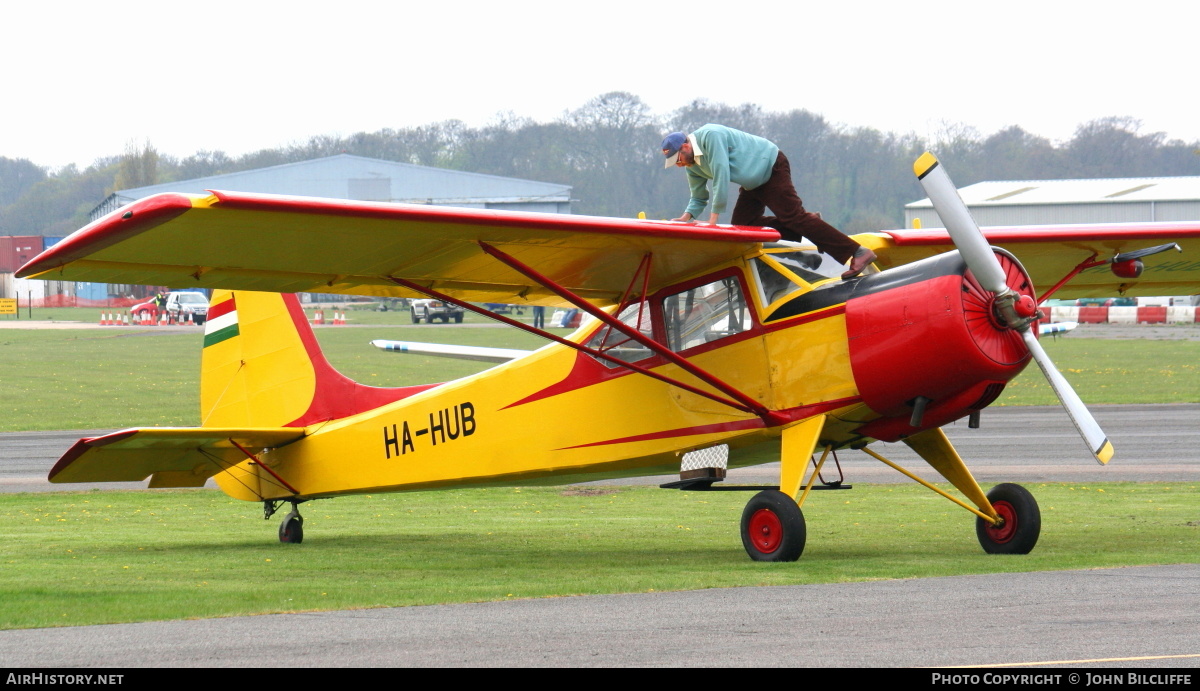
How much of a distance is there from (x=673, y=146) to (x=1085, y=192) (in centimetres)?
7993

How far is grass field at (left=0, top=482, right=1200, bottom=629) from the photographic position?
8.09 meters

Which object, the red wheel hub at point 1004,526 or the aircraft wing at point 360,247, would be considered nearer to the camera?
the aircraft wing at point 360,247

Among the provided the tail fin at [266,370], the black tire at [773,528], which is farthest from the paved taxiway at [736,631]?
the tail fin at [266,370]

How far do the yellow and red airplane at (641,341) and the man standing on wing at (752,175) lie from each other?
199 millimetres

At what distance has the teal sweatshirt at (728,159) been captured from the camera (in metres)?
9.45

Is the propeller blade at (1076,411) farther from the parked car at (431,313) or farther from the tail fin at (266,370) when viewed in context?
the parked car at (431,313)

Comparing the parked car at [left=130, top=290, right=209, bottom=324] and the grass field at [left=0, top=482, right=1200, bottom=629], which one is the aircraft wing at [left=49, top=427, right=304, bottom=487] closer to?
the grass field at [left=0, top=482, right=1200, bottom=629]

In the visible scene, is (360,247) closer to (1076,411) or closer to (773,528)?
(773,528)

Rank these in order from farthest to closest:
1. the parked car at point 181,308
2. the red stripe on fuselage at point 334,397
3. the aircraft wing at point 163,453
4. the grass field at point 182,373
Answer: the parked car at point 181,308, the grass field at point 182,373, the red stripe on fuselage at point 334,397, the aircraft wing at point 163,453

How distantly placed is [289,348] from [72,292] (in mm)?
106789

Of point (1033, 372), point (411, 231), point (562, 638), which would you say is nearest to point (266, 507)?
point (411, 231)

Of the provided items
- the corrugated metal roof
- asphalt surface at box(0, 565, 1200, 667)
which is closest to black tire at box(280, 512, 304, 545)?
asphalt surface at box(0, 565, 1200, 667)

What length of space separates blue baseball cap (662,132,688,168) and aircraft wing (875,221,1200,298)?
5.61 feet

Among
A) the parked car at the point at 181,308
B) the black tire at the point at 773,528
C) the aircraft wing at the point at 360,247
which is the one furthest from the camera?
the parked car at the point at 181,308
